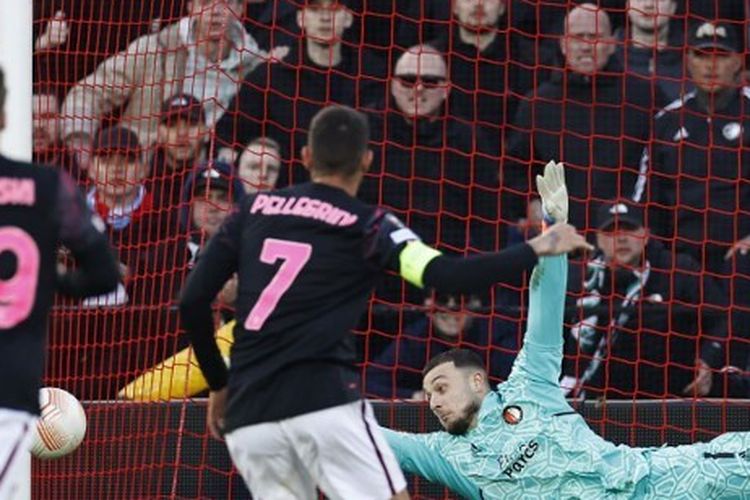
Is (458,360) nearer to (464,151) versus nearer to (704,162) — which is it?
(464,151)

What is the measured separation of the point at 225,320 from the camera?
392 inches

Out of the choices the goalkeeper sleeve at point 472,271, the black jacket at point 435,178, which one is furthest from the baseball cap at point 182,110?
the goalkeeper sleeve at point 472,271

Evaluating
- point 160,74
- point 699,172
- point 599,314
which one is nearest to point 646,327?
point 599,314

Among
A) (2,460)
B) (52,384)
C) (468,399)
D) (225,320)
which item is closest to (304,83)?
(225,320)

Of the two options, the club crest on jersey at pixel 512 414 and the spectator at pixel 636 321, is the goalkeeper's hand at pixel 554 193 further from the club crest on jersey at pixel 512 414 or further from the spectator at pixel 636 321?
the spectator at pixel 636 321

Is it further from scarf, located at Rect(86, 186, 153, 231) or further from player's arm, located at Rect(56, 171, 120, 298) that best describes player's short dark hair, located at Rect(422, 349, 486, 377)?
player's arm, located at Rect(56, 171, 120, 298)

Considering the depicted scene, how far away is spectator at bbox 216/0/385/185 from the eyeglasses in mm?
148

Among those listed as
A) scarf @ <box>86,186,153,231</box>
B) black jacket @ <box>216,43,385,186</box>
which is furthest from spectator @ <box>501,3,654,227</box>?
scarf @ <box>86,186,153,231</box>

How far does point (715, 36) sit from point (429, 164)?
60.9 inches

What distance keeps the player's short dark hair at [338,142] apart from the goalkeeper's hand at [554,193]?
155cm

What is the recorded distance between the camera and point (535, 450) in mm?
8328

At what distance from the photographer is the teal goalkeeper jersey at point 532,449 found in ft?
27.2

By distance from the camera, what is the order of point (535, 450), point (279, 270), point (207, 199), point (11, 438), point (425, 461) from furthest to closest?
point (207, 199) < point (425, 461) < point (535, 450) < point (279, 270) < point (11, 438)

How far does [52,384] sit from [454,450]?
251 cm
